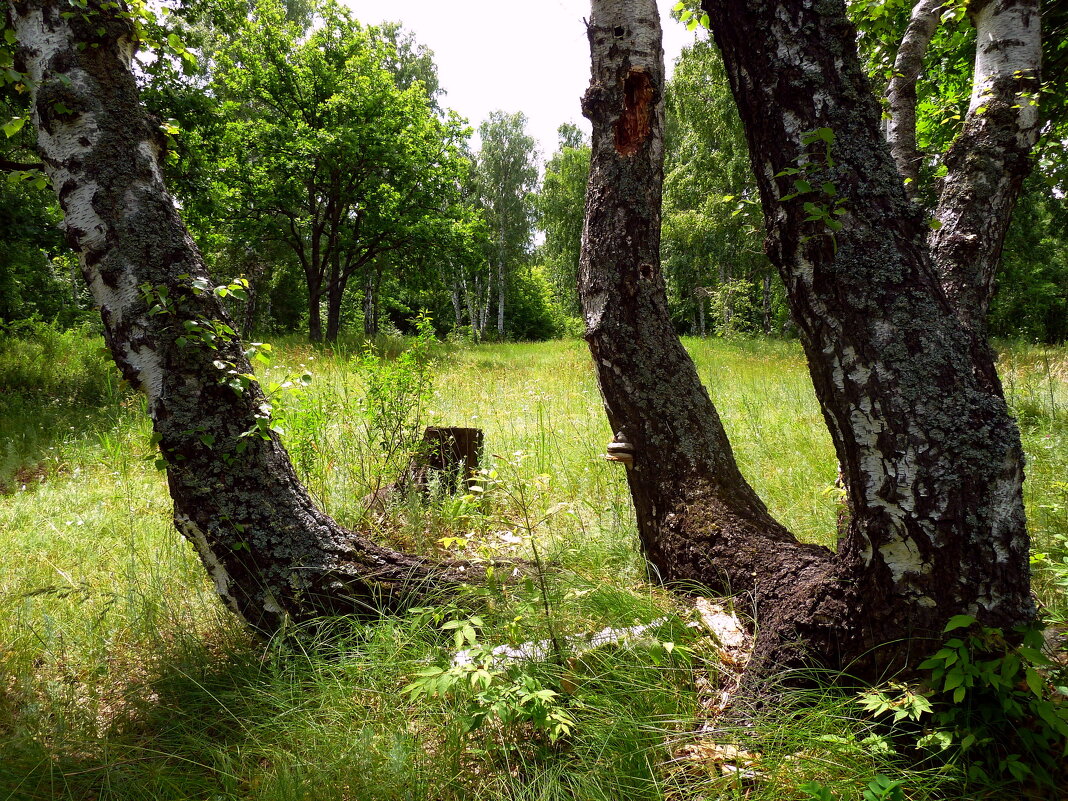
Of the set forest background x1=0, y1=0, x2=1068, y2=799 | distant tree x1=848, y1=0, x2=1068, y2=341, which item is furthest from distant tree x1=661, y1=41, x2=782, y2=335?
forest background x1=0, y1=0, x2=1068, y2=799

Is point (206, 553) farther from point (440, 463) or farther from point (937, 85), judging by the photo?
point (937, 85)

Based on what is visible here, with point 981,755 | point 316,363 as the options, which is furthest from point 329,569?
point 316,363

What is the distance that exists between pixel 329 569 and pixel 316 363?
28.5 ft

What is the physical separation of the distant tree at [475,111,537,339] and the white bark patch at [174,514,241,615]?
23691mm

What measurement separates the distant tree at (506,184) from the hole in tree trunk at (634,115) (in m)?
22.7

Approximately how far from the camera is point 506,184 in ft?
85.3

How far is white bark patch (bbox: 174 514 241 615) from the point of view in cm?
219

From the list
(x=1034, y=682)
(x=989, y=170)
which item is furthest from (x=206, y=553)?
(x=989, y=170)

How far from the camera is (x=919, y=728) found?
1521 mm

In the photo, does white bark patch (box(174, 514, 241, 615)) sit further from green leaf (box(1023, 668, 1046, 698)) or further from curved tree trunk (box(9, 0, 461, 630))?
green leaf (box(1023, 668, 1046, 698))

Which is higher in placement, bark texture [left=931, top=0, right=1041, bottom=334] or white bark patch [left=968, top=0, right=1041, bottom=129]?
white bark patch [left=968, top=0, right=1041, bottom=129]

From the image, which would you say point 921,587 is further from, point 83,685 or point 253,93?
point 253,93

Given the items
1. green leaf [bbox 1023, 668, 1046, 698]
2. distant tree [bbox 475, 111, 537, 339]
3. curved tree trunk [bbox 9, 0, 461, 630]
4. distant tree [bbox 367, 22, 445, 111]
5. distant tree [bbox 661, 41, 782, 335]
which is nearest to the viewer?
green leaf [bbox 1023, 668, 1046, 698]

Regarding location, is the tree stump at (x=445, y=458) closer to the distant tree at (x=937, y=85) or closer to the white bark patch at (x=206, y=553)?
the white bark patch at (x=206, y=553)
